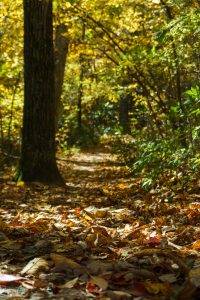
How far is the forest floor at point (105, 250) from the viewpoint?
1.92 metres

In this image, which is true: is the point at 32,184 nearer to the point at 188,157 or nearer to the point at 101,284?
the point at 188,157

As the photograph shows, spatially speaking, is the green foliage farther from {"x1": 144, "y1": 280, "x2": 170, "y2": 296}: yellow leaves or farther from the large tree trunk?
{"x1": 144, "y1": 280, "x2": 170, "y2": 296}: yellow leaves

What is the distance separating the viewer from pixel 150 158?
5465mm

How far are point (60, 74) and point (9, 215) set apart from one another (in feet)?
22.5

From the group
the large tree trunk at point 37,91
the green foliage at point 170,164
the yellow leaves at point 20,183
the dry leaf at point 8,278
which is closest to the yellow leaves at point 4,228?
the dry leaf at point 8,278

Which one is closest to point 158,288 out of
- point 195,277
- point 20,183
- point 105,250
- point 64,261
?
point 195,277

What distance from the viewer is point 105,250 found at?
2.67 m

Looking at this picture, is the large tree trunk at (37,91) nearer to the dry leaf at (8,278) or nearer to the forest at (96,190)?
the forest at (96,190)

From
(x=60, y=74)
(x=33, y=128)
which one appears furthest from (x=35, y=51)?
(x=60, y=74)

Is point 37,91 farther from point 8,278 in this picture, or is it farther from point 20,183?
point 8,278

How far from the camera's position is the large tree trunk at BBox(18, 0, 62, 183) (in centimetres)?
693

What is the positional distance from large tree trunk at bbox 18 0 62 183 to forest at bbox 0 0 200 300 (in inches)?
0.6

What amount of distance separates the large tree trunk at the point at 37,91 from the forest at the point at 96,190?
16 millimetres

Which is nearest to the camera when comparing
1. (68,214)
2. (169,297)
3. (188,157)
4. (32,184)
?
(169,297)
